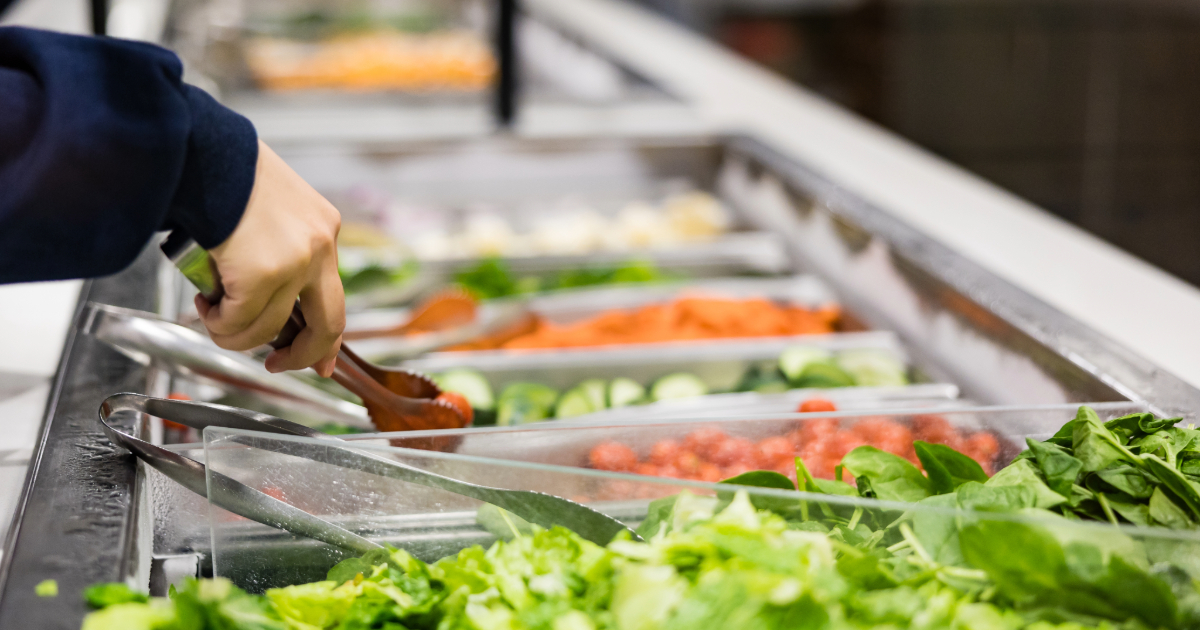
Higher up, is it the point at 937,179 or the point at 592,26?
the point at 592,26

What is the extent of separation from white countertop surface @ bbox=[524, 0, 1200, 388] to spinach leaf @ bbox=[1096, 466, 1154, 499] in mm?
462

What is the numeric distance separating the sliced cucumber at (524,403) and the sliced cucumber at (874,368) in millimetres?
449

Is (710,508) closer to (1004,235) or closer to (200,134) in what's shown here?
(200,134)

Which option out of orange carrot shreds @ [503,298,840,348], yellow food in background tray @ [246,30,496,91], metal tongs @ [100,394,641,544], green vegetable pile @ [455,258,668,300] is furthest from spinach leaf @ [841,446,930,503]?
yellow food in background tray @ [246,30,496,91]

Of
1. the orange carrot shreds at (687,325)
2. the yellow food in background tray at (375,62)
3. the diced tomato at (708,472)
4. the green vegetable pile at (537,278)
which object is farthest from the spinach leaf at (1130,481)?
the yellow food in background tray at (375,62)

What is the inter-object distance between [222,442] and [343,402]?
→ 0.31m

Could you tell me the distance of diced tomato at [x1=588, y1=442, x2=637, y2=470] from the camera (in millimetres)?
864

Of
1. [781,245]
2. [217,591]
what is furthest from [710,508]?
[781,245]

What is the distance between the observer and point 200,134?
665 mm

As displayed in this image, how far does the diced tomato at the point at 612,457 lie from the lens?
34.0 inches

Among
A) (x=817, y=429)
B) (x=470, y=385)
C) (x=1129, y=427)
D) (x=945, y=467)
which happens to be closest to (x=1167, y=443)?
(x=1129, y=427)

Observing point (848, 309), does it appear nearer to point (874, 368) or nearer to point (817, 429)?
point (874, 368)

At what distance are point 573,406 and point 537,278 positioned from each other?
2.11 feet

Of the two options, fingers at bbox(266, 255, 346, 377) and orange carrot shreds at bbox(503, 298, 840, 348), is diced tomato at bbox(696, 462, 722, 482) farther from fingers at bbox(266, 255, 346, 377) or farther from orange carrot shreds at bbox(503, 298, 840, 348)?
orange carrot shreds at bbox(503, 298, 840, 348)
